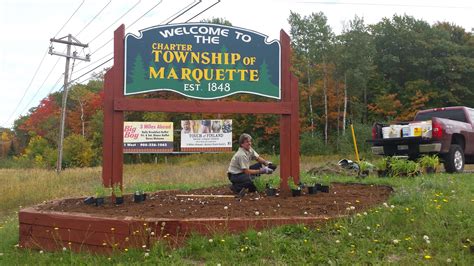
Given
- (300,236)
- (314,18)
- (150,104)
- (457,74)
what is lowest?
(300,236)

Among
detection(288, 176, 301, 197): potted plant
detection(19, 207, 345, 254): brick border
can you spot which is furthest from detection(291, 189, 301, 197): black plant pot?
detection(19, 207, 345, 254): brick border

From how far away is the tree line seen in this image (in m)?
41.9

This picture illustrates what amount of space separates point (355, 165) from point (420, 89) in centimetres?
3502

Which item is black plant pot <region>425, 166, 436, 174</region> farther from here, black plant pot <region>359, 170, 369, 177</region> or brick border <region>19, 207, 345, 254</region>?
brick border <region>19, 207, 345, 254</region>

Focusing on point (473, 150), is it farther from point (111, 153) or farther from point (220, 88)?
point (111, 153)

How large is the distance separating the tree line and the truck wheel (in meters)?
28.2

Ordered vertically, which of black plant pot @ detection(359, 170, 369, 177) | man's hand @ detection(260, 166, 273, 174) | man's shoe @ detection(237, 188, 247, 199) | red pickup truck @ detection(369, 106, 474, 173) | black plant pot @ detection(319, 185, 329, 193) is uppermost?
red pickup truck @ detection(369, 106, 474, 173)

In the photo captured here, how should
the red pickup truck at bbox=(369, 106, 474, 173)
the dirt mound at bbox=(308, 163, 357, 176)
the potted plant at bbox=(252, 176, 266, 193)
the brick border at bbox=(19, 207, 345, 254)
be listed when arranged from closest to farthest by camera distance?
the brick border at bbox=(19, 207, 345, 254), the potted plant at bbox=(252, 176, 266, 193), the red pickup truck at bbox=(369, 106, 474, 173), the dirt mound at bbox=(308, 163, 357, 176)

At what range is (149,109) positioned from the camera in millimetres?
6883

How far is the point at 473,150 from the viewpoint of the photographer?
40.3 ft

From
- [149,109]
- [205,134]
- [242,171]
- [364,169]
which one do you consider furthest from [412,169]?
[205,134]

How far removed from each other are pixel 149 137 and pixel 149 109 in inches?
972

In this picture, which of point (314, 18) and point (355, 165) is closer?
point (355, 165)

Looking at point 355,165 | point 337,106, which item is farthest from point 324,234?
point 337,106
